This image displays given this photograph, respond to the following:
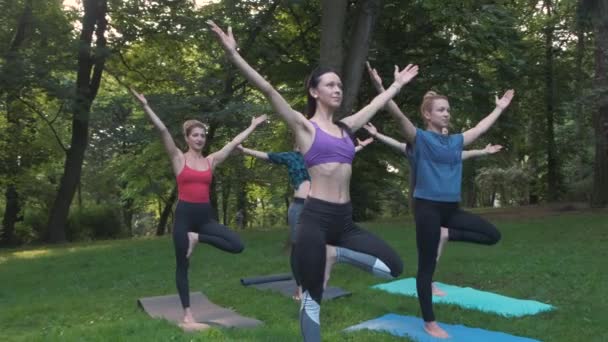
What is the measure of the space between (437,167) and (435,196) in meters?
0.28

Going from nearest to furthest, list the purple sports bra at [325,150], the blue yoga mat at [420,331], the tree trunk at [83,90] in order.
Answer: the purple sports bra at [325,150] < the blue yoga mat at [420,331] < the tree trunk at [83,90]

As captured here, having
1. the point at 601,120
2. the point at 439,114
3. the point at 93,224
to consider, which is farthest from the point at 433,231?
the point at 93,224

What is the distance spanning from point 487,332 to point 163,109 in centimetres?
1085

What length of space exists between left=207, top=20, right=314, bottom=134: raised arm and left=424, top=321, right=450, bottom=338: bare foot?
8.43 feet

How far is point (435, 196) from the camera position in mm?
5223

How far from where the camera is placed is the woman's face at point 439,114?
5.39m

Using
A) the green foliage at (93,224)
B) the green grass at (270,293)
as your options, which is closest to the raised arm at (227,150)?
the green grass at (270,293)

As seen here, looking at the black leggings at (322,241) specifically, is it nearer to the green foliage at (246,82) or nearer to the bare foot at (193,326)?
the bare foot at (193,326)

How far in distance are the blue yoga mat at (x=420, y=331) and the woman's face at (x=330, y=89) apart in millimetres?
2572

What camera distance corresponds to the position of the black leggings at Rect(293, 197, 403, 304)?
395cm

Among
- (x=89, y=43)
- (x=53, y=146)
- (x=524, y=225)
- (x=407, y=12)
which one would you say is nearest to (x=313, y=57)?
(x=407, y=12)

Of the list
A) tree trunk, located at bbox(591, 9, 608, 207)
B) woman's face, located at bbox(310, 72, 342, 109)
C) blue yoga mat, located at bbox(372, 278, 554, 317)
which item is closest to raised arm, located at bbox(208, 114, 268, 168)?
woman's face, located at bbox(310, 72, 342, 109)

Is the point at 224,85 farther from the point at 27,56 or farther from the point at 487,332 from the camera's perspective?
the point at 487,332

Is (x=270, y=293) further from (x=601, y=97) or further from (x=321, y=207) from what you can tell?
(x=601, y=97)
